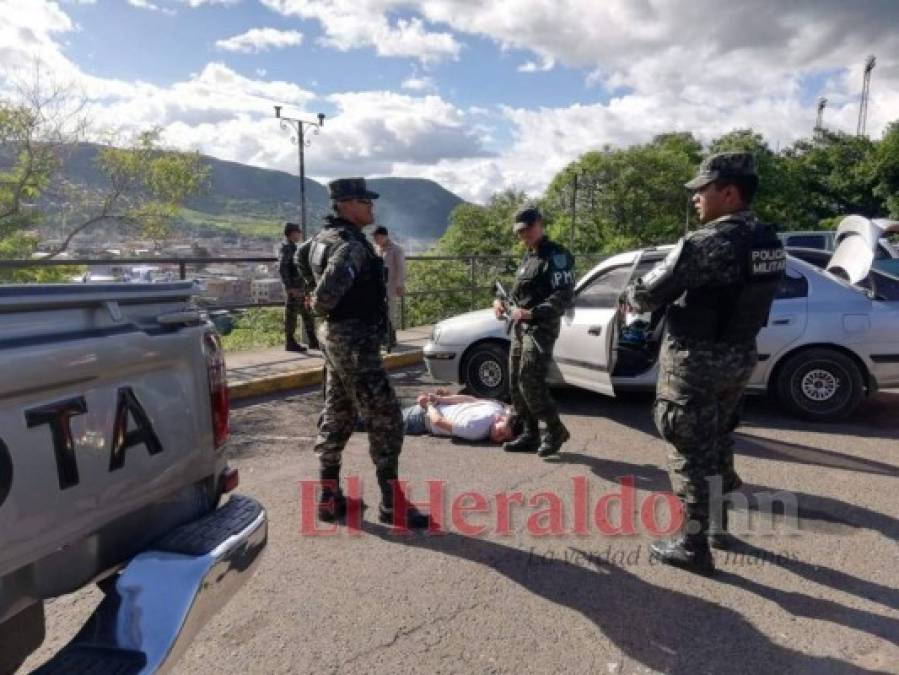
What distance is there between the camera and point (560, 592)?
302 centimetres

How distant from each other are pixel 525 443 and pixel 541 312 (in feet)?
3.57

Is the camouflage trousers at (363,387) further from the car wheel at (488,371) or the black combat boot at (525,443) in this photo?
the car wheel at (488,371)

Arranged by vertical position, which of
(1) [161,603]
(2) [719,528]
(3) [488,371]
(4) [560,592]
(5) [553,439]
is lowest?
(4) [560,592]

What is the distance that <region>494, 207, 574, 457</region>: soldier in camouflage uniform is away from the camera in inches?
181

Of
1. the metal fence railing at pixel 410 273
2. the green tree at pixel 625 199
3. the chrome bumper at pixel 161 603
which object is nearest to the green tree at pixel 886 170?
the green tree at pixel 625 199

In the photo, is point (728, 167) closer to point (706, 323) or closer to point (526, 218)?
point (706, 323)

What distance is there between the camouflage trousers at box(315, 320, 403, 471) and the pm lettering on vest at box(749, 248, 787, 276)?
1873mm

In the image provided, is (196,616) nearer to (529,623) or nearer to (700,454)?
(529,623)

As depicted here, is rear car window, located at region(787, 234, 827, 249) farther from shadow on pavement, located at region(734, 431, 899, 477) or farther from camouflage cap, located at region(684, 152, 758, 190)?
camouflage cap, located at region(684, 152, 758, 190)

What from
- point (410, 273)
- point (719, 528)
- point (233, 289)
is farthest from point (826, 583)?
point (410, 273)

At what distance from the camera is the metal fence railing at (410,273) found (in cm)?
703

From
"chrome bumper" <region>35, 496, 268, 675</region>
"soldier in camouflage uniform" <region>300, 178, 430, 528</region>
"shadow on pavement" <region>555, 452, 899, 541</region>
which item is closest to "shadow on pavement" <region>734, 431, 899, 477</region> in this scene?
"shadow on pavement" <region>555, 452, 899, 541</region>

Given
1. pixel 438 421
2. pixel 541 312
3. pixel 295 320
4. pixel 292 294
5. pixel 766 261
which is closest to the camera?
pixel 766 261

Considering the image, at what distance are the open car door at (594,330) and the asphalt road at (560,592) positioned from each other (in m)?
1.07
